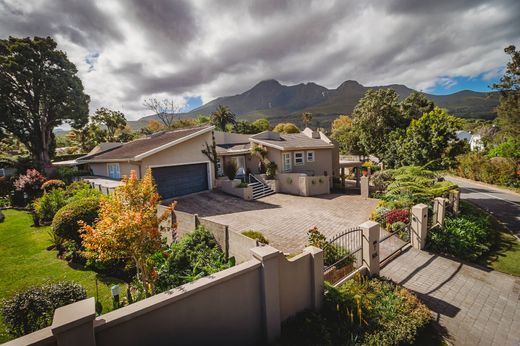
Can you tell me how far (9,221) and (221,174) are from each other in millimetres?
14461

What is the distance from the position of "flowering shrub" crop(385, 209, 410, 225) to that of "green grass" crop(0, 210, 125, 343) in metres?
12.2

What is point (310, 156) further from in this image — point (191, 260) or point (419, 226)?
point (191, 260)

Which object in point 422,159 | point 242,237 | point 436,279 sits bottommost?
point 436,279

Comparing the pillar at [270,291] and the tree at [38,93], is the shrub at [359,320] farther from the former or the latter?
the tree at [38,93]

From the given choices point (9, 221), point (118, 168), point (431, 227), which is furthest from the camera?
point (118, 168)

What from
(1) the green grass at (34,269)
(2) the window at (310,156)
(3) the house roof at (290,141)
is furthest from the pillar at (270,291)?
(2) the window at (310,156)

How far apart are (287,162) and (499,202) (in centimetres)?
1668

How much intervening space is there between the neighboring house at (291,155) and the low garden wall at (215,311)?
1593 centimetres

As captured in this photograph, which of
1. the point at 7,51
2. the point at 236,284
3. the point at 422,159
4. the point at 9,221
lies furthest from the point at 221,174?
the point at 7,51

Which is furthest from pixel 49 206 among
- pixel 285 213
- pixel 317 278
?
pixel 317 278

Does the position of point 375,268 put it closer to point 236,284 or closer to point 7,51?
point 236,284

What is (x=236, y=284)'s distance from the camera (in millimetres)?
4875

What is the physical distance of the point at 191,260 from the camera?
344 inches

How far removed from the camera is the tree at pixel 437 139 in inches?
603
